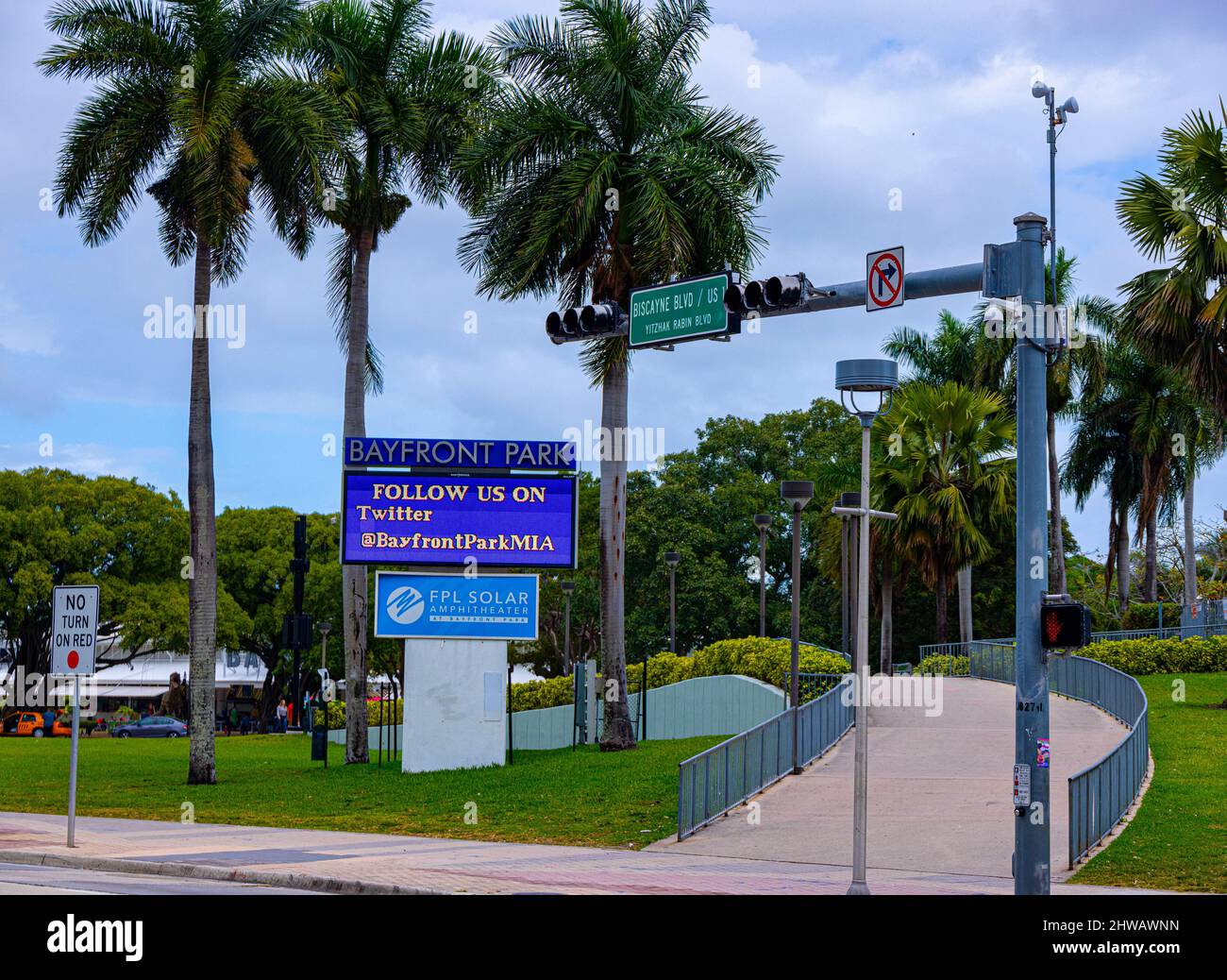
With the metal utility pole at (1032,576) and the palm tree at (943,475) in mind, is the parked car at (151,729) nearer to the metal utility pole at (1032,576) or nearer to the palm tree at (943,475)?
the palm tree at (943,475)

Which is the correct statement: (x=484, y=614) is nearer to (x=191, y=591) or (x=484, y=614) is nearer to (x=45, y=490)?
(x=191, y=591)

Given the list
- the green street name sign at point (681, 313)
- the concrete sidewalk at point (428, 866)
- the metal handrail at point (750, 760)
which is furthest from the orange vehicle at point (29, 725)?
the green street name sign at point (681, 313)

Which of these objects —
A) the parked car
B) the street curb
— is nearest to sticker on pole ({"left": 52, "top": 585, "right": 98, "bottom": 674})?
the street curb

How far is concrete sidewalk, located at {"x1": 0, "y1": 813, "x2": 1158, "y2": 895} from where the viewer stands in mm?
14445

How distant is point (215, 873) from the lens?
15594 millimetres

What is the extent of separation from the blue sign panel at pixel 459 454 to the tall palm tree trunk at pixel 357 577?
10.3 feet

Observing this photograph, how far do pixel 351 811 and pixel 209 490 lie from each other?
30.4 feet

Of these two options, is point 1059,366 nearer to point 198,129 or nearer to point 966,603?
point 966,603

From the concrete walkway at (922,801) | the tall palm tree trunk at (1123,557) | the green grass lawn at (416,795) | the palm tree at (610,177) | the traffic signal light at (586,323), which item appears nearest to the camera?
the traffic signal light at (586,323)

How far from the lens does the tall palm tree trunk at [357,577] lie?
33.4 metres

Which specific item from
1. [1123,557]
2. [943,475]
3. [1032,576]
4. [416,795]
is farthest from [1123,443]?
[1032,576]

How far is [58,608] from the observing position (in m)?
19.2

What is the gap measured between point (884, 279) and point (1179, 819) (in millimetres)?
9034
